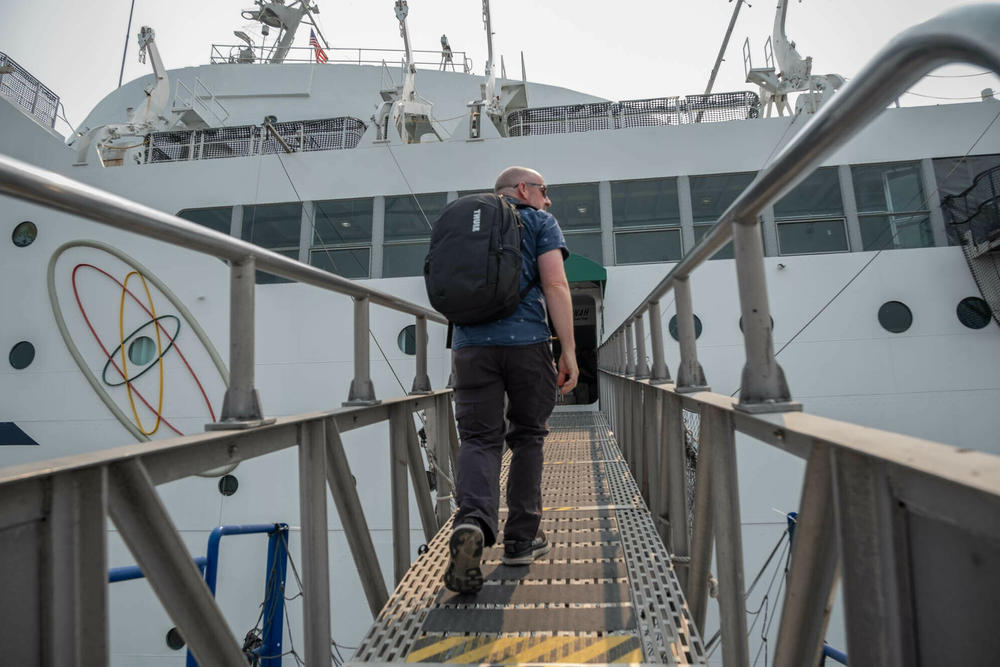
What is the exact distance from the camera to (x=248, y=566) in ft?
22.6

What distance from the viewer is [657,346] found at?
115 inches

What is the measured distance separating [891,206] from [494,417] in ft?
28.5

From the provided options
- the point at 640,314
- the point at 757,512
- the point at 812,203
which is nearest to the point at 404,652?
the point at 640,314

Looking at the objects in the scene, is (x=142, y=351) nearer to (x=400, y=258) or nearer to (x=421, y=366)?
(x=400, y=258)

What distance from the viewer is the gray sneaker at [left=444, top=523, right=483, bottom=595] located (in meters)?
2.02

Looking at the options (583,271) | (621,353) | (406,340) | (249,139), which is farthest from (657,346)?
(249,139)

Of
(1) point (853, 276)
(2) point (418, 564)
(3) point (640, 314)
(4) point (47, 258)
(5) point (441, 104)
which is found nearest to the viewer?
(2) point (418, 564)

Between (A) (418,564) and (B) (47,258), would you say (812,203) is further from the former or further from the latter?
(B) (47,258)

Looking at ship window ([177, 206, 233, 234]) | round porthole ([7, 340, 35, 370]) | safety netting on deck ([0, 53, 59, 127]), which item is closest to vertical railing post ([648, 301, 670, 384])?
ship window ([177, 206, 233, 234])

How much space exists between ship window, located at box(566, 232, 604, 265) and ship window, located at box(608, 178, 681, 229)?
0.38 metres

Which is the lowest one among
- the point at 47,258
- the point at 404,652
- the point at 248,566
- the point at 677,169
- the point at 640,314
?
the point at 248,566

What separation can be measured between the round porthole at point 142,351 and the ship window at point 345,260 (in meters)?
2.66

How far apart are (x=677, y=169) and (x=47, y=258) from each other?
10267mm

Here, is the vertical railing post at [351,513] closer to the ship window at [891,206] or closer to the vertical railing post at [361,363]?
the vertical railing post at [361,363]
